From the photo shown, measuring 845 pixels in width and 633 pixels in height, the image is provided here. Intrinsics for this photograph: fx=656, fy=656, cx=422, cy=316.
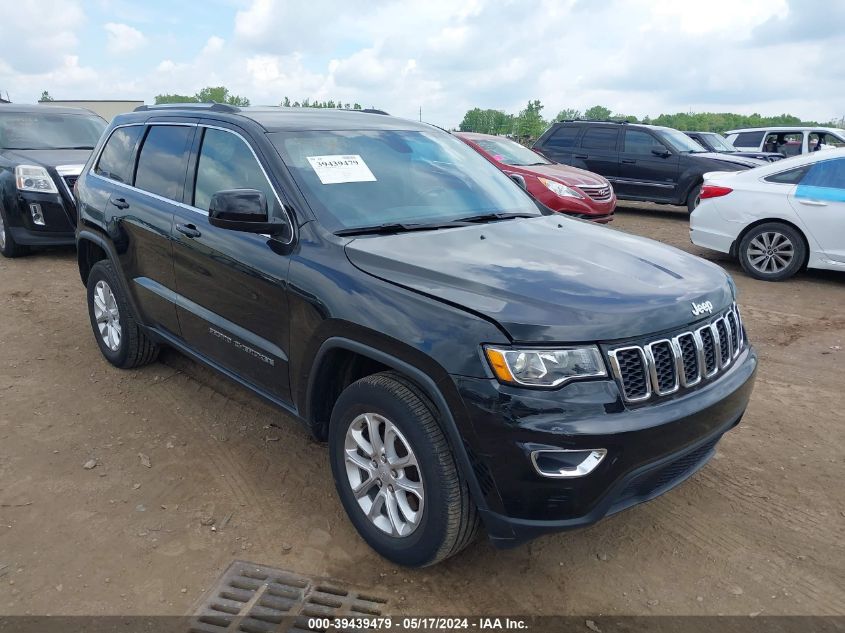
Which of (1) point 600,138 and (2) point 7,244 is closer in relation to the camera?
(2) point 7,244

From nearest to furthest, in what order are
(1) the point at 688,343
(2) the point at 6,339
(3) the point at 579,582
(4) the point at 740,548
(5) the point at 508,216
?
(1) the point at 688,343 < (3) the point at 579,582 < (4) the point at 740,548 < (5) the point at 508,216 < (2) the point at 6,339

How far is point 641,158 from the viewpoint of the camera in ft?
41.4

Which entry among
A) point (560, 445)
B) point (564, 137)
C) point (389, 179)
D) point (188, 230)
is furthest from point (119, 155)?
point (564, 137)

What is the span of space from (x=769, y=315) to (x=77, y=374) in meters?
6.15

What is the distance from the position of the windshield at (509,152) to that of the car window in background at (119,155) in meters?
6.84

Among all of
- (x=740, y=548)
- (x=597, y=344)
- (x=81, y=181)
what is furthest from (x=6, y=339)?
(x=740, y=548)

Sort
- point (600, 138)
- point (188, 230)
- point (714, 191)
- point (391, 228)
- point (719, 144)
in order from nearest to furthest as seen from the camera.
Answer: point (391, 228) → point (188, 230) → point (714, 191) → point (600, 138) → point (719, 144)

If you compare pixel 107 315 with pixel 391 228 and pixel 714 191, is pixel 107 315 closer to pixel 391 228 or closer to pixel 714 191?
pixel 391 228

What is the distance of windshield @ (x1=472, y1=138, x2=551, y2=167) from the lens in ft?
35.2

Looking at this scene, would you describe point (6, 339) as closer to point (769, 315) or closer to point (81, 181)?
point (81, 181)

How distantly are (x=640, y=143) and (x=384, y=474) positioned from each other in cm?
1161

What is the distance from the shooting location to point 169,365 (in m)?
5.01

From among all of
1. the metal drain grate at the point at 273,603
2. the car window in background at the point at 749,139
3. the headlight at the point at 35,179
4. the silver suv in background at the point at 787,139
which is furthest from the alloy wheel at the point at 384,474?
the car window in background at the point at 749,139

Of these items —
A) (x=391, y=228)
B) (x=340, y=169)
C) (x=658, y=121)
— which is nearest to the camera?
(x=391, y=228)
